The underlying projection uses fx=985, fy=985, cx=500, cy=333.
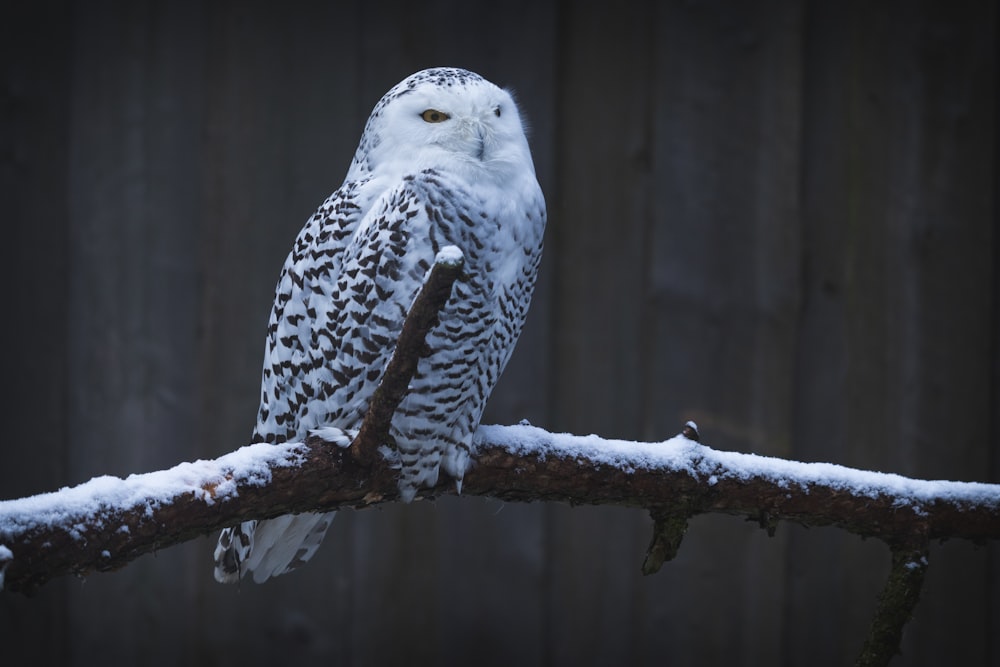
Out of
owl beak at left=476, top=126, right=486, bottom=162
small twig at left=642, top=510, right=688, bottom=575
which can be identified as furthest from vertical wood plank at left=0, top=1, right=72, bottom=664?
small twig at left=642, top=510, right=688, bottom=575

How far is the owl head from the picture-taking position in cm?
150

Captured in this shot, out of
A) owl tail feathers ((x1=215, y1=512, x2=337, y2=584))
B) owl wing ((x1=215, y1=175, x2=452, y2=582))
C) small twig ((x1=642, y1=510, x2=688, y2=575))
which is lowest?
owl tail feathers ((x1=215, y1=512, x2=337, y2=584))

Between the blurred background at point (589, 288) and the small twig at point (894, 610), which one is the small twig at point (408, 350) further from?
the blurred background at point (589, 288)

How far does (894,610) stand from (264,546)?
1005 mm

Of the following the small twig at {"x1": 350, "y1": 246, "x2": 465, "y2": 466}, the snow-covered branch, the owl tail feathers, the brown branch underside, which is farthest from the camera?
the owl tail feathers

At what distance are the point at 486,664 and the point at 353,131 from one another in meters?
1.27

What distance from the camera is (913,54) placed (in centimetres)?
229

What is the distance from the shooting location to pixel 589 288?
7.50 feet

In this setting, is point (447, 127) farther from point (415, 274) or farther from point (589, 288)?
point (589, 288)

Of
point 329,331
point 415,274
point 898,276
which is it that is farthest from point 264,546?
point 898,276

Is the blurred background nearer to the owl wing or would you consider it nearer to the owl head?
the owl wing

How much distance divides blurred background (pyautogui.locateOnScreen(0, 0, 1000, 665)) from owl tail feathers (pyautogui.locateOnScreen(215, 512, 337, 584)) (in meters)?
0.56

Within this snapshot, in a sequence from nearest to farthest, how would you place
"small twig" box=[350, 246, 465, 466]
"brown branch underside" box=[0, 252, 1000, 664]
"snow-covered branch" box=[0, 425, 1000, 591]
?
"small twig" box=[350, 246, 465, 466]
"brown branch underside" box=[0, 252, 1000, 664]
"snow-covered branch" box=[0, 425, 1000, 591]

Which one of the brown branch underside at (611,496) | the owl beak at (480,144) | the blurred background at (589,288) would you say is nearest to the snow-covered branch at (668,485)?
the brown branch underside at (611,496)
